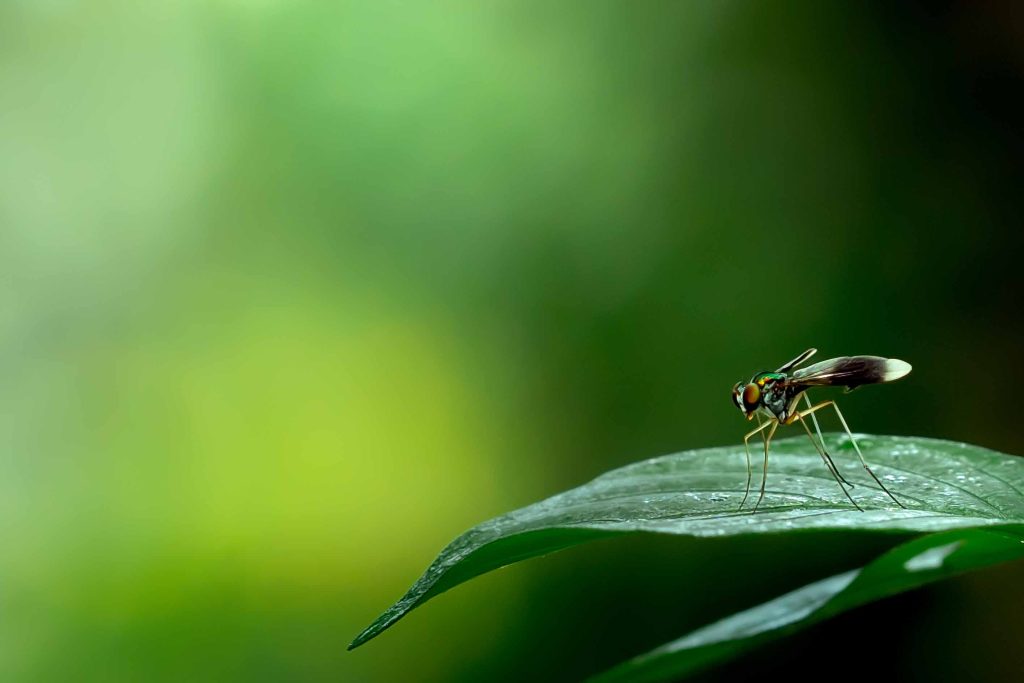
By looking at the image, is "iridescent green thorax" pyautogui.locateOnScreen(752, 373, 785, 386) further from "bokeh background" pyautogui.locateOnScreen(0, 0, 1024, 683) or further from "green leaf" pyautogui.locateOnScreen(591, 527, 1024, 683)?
"bokeh background" pyautogui.locateOnScreen(0, 0, 1024, 683)

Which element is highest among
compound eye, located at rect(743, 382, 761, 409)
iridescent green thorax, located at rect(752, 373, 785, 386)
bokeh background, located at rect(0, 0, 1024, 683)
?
bokeh background, located at rect(0, 0, 1024, 683)

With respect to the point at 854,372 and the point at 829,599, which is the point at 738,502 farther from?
the point at 854,372

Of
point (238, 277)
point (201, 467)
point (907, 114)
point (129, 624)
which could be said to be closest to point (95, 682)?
point (129, 624)

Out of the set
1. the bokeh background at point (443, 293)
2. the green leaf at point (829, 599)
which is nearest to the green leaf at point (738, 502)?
the green leaf at point (829, 599)

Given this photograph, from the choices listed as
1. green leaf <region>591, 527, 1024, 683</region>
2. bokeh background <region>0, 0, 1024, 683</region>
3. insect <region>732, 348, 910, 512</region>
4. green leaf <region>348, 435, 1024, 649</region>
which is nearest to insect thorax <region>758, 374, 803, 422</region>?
insect <region>732, 348, 910, 512</region>

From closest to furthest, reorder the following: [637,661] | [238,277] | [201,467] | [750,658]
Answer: [637,661] → [750,658] → [201,467] → [238,277]

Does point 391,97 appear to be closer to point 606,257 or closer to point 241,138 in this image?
point 241,138
